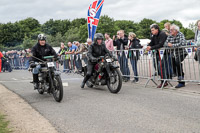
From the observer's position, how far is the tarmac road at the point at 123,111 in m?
4.63

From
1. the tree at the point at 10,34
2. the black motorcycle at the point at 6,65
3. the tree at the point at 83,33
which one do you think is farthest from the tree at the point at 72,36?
the black motorcycle at the point at 6,65

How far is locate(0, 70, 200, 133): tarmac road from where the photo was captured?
4.63 m

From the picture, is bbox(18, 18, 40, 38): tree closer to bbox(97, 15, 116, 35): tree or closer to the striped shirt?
bbox(97, 15, 116, 35): tree

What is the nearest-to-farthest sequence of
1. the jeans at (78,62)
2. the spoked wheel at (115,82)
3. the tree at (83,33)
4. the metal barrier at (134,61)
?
1. the spoked wheel at (115,82)
2. the metal barrier at (134,61)
3. the jeans at (78,62)
4. the tree at (83,33)

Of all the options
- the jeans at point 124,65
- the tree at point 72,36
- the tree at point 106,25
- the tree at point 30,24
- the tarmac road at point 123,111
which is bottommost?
the tarmac road at point 123,111

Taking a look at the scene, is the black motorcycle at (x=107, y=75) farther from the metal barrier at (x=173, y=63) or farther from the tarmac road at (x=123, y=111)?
the metal barrier at (x=173, y=63)

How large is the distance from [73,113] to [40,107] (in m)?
1.18

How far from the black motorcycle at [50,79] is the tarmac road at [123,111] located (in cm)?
26

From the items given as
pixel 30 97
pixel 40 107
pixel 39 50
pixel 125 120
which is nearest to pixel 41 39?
pixel 39 50

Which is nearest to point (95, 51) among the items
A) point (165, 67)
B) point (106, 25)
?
point (165, 67)

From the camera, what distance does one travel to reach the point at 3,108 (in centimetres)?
663

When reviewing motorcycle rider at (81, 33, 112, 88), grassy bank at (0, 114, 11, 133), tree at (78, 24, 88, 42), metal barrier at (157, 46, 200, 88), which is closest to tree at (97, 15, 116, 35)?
tree at (78, 24, 88, 42)

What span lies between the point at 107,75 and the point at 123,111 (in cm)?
296

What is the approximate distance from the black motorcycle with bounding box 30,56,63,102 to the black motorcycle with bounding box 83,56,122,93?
1.55 m
